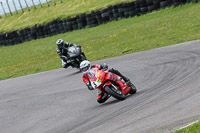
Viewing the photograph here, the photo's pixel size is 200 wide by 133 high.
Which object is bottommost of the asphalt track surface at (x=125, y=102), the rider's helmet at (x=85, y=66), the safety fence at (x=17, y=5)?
the safety fence at (x=17, y=5)

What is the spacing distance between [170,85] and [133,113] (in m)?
2.12

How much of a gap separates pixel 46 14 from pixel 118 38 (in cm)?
2122

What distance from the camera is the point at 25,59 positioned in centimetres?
2745

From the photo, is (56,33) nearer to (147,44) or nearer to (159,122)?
(147,44)

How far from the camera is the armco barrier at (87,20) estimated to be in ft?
88.1

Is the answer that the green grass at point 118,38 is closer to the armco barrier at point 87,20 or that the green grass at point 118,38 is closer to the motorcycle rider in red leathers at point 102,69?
the armco barrier at point 87,20

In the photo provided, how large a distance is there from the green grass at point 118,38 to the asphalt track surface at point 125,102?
345 centimetres

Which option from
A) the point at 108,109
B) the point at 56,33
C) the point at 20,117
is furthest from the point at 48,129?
the point at 56,33

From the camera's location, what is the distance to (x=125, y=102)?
898 cm

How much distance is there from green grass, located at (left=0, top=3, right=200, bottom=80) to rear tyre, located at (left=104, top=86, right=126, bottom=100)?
861cm

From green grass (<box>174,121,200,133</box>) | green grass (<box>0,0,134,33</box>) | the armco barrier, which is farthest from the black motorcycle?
green grass (<box>0,0,134,33</box>)

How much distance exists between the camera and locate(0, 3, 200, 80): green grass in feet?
63.6

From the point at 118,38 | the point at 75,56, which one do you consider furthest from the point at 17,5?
the point at 75,56

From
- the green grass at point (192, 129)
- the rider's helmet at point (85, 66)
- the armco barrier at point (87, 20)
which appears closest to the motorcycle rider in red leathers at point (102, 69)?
the rider's helmet at point (85, 66)
